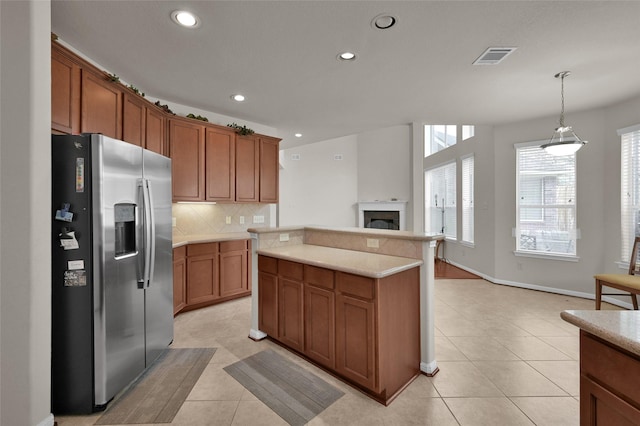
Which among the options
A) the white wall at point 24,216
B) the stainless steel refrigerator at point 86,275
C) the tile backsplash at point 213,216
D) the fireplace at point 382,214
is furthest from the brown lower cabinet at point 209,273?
the fireplace at point 382,214

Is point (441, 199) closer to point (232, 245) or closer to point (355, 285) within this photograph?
point (232, 245)

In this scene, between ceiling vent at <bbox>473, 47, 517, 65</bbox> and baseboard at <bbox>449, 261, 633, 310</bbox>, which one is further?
baseboard at <bbox>449, 261, 633, 310</bbox>

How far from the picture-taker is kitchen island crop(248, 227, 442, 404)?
1.93m

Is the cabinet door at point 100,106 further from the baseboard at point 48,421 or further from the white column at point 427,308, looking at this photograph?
the white column at point 427,308

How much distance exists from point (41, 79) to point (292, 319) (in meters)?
2.42

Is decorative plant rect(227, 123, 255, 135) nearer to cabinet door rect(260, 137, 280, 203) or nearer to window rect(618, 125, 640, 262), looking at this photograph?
cabinet door rect(260, 137, 280, 203)

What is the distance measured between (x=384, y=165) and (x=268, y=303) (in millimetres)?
6342

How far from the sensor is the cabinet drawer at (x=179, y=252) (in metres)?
3.26

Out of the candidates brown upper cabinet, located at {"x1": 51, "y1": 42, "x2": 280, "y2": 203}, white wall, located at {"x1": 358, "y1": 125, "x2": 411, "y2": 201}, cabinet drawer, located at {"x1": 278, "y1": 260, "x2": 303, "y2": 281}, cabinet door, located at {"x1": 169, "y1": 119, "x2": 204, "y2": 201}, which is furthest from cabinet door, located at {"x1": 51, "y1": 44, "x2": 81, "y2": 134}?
white wall, located at {"x1": 358, "y1": 125, "x2": 411, "y2": 201}

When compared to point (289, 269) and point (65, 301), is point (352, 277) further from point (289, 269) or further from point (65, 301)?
point (65, 301)

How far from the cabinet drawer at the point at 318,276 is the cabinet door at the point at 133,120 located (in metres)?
2.27

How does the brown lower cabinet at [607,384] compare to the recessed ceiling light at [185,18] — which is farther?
the recessed ceiling light at [185,18]

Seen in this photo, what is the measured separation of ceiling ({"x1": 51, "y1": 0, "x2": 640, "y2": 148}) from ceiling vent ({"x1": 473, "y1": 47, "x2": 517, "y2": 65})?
0.19 ft

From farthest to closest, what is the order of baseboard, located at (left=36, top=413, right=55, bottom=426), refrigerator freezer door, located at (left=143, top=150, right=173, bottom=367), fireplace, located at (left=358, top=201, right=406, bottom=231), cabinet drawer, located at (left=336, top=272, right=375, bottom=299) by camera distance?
fireplace, located at (left=358, top=201, right=406, bottom=231) → refrigerator freezer door, located at (left=143, top=150, right=173, bottom=367) → cabinet drawer, located at (left=336, top=272, right=375, bottom=299) → baseboard, located at (left=36, top=413, right=55, bottom=426)
